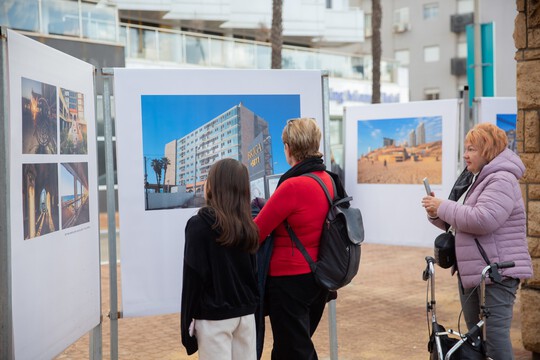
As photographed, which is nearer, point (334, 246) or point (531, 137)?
point (334, 246)

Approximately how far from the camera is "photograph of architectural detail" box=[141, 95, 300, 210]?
16.1ft

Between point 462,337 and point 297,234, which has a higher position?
point 297,234

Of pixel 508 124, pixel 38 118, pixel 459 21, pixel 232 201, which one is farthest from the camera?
pixel 459 21

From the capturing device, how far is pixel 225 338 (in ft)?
13.0

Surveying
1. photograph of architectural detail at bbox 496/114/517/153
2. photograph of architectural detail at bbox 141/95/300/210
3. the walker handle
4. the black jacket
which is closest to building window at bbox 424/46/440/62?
photograph of architectural detail at bbox 496/114/517/153

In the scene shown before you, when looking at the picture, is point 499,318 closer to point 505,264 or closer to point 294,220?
point 505,264

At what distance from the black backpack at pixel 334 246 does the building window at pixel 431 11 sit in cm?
5079

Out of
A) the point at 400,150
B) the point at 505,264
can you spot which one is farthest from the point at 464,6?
the point at 505,264

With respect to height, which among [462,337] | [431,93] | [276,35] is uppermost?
[431,93]

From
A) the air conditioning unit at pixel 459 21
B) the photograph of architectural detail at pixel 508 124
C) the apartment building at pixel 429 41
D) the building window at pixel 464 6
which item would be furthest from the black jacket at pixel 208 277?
the building window at pixel 464 6

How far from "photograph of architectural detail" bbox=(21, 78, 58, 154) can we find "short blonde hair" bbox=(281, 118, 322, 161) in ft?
4.41

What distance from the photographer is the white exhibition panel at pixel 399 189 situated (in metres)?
8.66

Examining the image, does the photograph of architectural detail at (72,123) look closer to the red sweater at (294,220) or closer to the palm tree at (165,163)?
the palm tree at (165,163)

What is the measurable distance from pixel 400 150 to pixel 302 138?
502 cm
